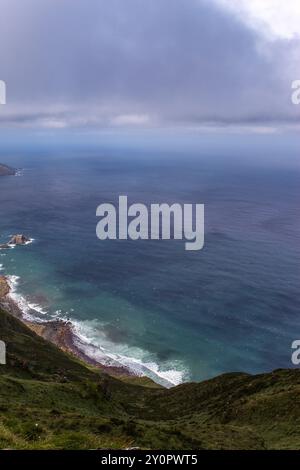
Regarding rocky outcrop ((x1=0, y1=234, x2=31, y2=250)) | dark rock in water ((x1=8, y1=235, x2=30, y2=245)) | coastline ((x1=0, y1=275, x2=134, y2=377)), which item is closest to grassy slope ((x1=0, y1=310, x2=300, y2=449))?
coastline ((x1=0, y1=275, x2=134, y2=377))

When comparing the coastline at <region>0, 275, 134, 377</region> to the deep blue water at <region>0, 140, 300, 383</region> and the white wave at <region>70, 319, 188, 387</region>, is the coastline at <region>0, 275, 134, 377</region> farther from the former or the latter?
the deep blue water at <region>0, 140, 300, 383</region>

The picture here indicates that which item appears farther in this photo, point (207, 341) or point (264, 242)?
point (264, 242)

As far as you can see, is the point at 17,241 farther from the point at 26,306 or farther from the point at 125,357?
the point at 125,357

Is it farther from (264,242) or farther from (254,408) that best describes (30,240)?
(254,408)

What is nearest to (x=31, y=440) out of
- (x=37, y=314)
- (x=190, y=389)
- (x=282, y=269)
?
(x=190, y=389)

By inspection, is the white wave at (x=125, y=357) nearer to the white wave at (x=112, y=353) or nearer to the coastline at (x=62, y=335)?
the white wave at (x=112, y=353)

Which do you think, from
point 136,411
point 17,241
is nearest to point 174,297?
point 136,411
